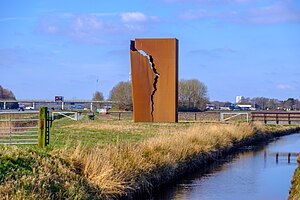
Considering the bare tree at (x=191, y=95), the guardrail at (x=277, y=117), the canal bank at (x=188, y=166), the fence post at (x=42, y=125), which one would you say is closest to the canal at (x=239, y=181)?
the canal bank at (x=188, y=166)

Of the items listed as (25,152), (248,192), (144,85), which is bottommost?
(248,192)

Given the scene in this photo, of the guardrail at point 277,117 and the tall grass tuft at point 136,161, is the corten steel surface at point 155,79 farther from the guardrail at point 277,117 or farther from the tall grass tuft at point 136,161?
the guardrail at point 277,117

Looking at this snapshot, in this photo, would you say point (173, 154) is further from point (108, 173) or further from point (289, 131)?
point (289, 131)

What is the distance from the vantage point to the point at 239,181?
63.4ft

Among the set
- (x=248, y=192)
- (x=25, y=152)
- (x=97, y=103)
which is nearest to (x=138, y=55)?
(x=248, y=192)

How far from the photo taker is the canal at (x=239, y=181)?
16562 millimetres

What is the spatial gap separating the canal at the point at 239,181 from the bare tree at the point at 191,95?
159ft

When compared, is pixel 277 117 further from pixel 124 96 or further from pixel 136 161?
pixel 136 161

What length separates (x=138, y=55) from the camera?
31.6 m

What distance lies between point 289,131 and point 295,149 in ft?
50.8

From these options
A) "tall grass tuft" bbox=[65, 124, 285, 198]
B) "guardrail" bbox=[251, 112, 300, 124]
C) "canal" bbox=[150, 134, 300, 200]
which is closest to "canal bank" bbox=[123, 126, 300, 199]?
"tall grass tuft" bbox=[65, 124, 285, 198]

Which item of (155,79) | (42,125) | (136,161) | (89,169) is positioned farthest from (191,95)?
(89,169)

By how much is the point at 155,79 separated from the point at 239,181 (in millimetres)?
13112

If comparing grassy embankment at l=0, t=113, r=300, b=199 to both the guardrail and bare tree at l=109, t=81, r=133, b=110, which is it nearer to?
the guardrail
